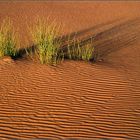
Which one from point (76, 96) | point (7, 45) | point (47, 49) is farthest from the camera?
point (7, 45)

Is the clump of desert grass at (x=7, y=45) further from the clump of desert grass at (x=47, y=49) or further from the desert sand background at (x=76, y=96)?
the clump of desert grass at (x=47, y=49)

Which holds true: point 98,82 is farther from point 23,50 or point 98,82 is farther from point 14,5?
point 14,5

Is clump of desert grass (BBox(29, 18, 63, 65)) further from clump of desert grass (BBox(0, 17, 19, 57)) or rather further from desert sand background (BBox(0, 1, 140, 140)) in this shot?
clump of desert grass (BBox(0, 17, 19, 57))

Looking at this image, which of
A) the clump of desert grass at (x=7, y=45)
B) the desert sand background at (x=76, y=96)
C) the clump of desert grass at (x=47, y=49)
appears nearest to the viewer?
the desert sand background at (x=76, y=96)

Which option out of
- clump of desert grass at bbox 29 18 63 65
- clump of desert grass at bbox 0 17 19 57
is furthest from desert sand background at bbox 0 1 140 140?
clump of desert grass at bbox 0 17 19 57

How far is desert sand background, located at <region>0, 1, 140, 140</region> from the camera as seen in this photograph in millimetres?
6484

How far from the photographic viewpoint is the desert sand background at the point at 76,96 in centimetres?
648

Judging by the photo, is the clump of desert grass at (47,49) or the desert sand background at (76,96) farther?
the clump of desert grass at (47,49)

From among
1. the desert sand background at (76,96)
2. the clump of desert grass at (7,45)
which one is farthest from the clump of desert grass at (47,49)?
the clump of desert grass at (7,45)

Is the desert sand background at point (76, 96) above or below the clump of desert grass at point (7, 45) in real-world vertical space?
below

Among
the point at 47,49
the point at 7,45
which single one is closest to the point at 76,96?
the point at 47,49

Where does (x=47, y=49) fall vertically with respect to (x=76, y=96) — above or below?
above

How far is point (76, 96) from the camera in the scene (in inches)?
315

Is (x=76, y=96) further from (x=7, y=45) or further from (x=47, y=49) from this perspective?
(x=7, y=45)
